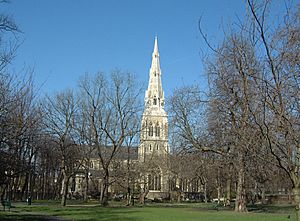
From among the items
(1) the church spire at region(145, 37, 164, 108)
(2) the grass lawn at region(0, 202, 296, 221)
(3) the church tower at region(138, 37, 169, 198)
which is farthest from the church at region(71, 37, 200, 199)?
(2) the grass lawn at region(0, 202, 296, 221)

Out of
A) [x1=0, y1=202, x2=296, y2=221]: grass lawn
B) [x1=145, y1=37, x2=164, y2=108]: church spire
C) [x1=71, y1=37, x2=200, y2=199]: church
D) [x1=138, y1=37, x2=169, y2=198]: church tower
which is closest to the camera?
[x1=0, y1=202, x2=296, y2=221]: grass lawn

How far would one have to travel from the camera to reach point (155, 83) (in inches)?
4195

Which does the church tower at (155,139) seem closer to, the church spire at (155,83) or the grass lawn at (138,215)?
the church spire at (155,83)

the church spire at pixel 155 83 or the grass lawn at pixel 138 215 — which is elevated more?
the church spire at pixel 155 83

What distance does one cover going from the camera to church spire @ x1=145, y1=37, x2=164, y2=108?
10644 cm

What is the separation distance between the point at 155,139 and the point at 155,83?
99.4 ft

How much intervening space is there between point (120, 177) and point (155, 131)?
36.7 meters

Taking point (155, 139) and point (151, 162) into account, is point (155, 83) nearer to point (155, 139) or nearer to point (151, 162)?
point (155, 139)

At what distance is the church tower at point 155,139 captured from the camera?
5922 cm

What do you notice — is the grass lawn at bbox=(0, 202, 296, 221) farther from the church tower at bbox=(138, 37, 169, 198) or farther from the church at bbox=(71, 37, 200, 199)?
the church tower at bbox=(138, 37, 169, 198)

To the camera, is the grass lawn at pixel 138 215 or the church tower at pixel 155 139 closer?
the grass lawn at pixel 138 215

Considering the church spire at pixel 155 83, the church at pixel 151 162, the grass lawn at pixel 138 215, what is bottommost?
the grass lawn at pixel 138 215

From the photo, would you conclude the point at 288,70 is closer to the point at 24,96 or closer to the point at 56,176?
the point at 24,96

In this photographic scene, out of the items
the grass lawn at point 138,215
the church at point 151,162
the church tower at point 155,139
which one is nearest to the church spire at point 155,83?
the church tower at point 155,139
